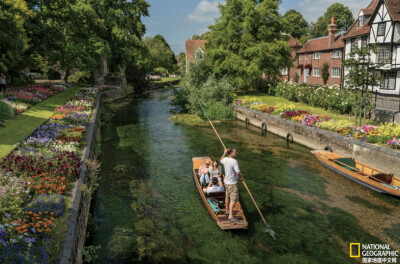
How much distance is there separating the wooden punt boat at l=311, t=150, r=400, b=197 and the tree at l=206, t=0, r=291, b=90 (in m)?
21.6

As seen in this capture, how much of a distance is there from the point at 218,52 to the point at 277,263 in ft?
105

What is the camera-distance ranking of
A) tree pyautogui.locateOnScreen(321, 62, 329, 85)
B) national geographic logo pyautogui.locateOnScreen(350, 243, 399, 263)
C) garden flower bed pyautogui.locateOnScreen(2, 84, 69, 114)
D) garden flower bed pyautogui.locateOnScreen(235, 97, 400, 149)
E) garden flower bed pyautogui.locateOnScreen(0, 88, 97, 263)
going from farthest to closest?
1. tree pyautogui.locateOnScreen(321, 62, 329, 85)
2. garden flower bed pyautogui.locateOnScreen(2, 84, 69, 114)
3. garden flower bed pyautogui.locateOnScreen(235, 97, 400, 149)
4. national geographic logo pyautogui.locateOnScreen(350, 243, 399, 263)
5. garden flower bed pyautogui.locateOnScreen(0, 88, 97, 263)

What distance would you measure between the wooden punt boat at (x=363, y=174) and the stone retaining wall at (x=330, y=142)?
0.85 m

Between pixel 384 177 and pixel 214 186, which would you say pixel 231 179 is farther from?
pixel 384 177

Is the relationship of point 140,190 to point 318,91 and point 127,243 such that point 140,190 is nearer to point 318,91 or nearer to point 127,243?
point 127,243

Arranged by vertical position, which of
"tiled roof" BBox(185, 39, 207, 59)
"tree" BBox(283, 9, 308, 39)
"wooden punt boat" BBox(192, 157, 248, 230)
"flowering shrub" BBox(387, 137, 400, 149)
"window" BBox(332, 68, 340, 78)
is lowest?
"wooden punt boat" BBox(192, 157, 248, 230)

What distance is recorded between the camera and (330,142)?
1753 centimetres

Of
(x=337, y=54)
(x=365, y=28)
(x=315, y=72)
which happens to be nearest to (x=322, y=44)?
(x=315, y=72)

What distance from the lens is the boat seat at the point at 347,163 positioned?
13.8m

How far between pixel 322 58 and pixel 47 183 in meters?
48.4

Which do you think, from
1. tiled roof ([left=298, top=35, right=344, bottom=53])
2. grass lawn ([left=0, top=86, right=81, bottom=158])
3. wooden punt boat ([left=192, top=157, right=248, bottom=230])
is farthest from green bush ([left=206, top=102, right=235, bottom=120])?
tiled roof ([left=298, top=35, right=344, bottom=53])

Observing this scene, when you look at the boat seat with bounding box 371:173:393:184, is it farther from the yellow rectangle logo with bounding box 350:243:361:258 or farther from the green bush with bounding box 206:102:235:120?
the green bush with bounding box 206:102:235:120

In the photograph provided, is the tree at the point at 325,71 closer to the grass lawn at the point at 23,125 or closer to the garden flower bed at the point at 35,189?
the grass lawn at the point at 23,125

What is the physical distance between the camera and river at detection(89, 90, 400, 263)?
875cm
